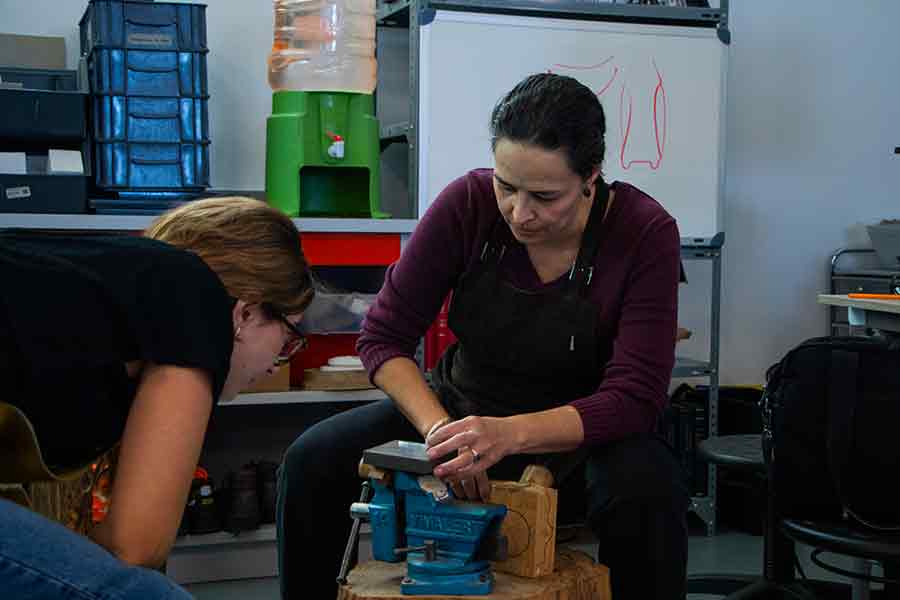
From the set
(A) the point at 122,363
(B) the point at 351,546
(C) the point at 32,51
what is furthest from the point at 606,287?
(C) the point at 32,51

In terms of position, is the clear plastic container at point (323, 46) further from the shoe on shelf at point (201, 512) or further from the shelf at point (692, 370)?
the shelf at point (692, 370)

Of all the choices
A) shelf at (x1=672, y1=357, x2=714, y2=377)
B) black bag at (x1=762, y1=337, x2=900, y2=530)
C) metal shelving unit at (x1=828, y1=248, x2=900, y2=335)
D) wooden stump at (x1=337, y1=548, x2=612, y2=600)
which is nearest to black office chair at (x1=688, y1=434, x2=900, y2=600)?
black bag at (x1=762, y1=337, x2=900, y2=530)

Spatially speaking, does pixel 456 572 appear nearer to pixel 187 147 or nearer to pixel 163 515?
pixel 163 515

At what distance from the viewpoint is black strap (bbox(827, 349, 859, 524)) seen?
80.0 inches

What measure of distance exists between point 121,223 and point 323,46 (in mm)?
767

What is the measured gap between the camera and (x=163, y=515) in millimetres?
1188

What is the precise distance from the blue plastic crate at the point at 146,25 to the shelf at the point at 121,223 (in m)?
0.44

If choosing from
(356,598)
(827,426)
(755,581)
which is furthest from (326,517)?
(755,581)

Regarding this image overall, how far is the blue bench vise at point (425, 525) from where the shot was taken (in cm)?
161

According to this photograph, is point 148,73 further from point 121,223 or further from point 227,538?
point 227,538

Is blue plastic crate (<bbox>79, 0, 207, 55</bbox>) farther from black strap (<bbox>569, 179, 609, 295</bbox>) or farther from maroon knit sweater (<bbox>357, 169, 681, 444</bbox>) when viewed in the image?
black strap (<bbox>569, 179, 609, 295</bbox>)

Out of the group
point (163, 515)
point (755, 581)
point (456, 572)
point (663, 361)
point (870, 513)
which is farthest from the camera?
point (755, 581)

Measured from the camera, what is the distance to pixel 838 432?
6.68 feet

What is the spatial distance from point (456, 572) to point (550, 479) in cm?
24
